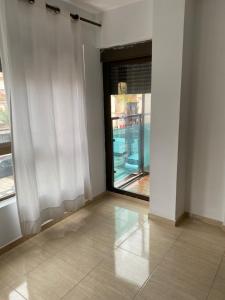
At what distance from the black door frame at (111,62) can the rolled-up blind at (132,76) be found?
0.06m

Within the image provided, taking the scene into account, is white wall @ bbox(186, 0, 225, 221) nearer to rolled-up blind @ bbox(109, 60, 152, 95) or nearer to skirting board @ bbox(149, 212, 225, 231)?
skirting board @ bbox(149, 212, 225, 231)

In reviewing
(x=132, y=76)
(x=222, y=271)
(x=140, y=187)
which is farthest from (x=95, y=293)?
(x=132, y=76)

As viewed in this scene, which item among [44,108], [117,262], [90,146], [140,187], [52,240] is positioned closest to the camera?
[117,262]

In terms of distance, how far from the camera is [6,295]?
1723 mm

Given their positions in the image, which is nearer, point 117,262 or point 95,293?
point 95,293

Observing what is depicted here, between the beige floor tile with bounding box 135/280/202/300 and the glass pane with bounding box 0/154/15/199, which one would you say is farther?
the glass pane with bounding box 0/154/15/199

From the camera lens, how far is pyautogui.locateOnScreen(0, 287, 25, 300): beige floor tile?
1.69 m

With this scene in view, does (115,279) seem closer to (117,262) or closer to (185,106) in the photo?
(117,262)

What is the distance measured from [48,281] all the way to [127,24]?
9.36 ft

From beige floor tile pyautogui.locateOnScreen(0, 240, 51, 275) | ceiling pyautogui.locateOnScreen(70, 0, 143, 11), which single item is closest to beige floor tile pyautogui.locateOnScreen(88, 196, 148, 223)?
beige floor tile pyautogui.locateOnScreen(0, 240, 51, 275)

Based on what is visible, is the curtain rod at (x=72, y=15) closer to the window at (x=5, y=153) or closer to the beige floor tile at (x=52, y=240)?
the window at (x=5, y=153)

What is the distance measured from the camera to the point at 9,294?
5.68 feet

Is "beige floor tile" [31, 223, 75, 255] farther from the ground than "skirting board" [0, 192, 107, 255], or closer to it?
closer to it

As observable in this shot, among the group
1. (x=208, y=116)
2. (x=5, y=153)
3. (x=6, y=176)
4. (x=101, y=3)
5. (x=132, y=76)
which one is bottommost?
(x=6, y=176)
